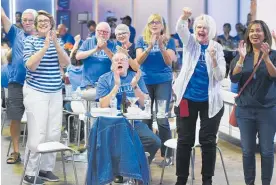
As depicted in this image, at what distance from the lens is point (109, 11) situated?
1842cm

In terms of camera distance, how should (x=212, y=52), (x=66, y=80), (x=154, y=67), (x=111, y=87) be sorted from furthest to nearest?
(x=66, y=80) → (x=154, y=67) → (x=111, y=87) → (x=212, y=52)

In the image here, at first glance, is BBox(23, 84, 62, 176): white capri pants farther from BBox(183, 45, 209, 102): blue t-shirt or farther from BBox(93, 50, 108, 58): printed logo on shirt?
BBox(183, 45, 209, 102): blue t-shirt

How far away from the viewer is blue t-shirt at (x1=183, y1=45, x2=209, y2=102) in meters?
5.41

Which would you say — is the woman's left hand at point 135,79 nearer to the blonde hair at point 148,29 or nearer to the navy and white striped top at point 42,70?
the navy and white striped top at point 42,70

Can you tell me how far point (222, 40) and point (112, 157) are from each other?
386 inches

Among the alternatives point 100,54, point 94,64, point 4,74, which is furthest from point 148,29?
point 4,74

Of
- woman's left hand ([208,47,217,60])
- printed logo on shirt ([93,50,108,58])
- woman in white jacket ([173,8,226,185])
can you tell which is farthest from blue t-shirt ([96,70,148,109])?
printed logo on shirt ([93,50,108,58])

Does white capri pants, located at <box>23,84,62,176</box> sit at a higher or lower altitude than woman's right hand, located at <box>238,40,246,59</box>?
lower

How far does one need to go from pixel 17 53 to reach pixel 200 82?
2.17 m

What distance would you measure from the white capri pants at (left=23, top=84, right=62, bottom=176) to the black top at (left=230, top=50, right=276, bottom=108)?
160 centimetres

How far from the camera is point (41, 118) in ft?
19.2

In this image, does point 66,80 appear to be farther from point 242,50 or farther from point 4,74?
point 242,50

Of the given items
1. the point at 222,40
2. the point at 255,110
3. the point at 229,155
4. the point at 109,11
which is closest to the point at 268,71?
the point at 255,110

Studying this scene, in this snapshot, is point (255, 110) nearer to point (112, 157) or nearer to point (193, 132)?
point (193, 132)
